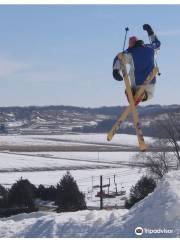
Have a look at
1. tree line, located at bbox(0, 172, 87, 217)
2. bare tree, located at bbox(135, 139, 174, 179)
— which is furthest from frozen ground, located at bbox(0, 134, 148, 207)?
tree line, located at bbox(0, 172, 87, 217)

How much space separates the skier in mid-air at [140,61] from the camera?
7.99 meters

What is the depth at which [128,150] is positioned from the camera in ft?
243

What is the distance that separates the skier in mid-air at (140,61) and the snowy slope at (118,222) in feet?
6.57

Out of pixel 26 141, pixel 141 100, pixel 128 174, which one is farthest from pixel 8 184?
pixel 26 141

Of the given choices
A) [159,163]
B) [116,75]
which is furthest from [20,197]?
[116,75]

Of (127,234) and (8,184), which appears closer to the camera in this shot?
(127,234)

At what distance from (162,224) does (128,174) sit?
42.2m

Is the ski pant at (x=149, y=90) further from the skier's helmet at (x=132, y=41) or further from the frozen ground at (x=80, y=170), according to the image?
the frozen ground at (x=80, y=170)

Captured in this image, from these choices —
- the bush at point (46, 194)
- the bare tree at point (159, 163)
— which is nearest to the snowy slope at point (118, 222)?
the bush at point (46, 194)

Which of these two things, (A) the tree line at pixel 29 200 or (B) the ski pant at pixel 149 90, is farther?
(A) the tree line at pixel 29 200

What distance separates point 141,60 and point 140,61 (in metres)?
0.02

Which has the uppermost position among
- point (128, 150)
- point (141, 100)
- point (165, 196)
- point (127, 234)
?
point (128, 150)

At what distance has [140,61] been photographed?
7996 millimetres

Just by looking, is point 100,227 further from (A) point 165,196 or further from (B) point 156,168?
(B) point 156,168
